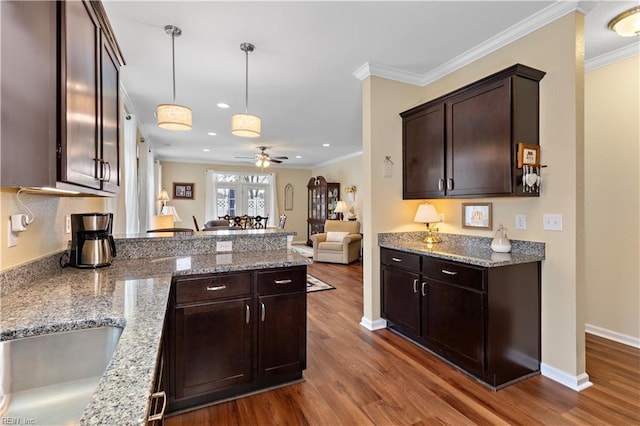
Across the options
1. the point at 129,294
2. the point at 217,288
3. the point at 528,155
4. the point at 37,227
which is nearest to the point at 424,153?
the point at 528,155

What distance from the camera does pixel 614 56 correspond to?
2793 millimetres

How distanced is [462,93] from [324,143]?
4206mm

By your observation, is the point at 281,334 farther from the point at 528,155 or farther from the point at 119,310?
the point at 528,155

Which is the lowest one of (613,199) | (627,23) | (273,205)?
(613,199)

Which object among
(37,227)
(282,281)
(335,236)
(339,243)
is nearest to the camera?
(37,227)

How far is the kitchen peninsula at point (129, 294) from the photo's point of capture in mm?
694

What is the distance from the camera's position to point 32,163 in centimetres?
106

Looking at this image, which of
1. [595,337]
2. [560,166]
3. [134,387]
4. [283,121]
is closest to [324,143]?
[283,121]

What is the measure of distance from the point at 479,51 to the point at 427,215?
158cm

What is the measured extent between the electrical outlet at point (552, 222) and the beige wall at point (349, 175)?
476 cm

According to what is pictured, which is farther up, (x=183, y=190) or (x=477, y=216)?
(x=183, y=190)

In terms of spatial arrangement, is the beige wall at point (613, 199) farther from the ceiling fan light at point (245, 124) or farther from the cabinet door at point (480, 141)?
the ceiling fan light at point (245, 124)

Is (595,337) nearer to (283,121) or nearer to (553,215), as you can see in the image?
(553,215)

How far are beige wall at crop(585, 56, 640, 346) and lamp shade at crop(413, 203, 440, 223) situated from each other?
1.46m
